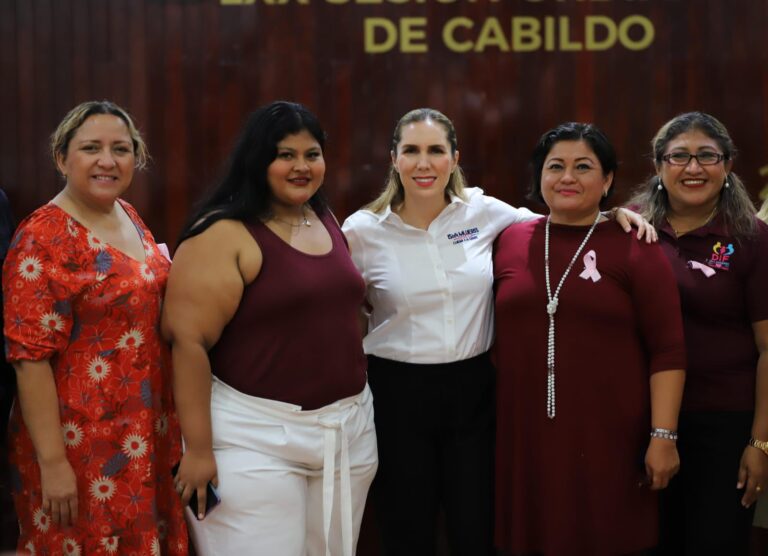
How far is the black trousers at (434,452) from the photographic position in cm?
254

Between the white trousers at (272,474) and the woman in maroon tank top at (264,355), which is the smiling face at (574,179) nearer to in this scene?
the woman in maroon tank top at (264,355)

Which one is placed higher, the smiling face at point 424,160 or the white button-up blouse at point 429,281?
the smiling face at point 424,160

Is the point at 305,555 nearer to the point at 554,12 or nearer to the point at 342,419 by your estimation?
the point at 342,419

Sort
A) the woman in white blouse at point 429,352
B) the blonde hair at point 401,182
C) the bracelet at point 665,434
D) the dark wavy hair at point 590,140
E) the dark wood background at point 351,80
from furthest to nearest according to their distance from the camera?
the dark wood background at point 351,80, the blonde hair at point 401,182, the woman in white blouse at point 429,352, the dark wavy hair at point 590,140, the bracelet at point 665,434

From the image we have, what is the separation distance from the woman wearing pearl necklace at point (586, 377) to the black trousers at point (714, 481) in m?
0.17

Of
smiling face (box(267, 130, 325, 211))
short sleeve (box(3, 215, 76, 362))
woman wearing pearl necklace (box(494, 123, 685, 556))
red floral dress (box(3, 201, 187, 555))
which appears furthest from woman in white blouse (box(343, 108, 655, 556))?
short sleeve (box(3, 215, 76, 362))

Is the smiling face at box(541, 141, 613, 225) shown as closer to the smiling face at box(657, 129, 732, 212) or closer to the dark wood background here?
the smiling face at box(657, 129, 732, 212)

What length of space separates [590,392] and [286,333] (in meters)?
0.87

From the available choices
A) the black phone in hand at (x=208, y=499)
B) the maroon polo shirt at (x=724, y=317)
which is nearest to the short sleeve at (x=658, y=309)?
the maroon polo shirt at (x=724, y=317)

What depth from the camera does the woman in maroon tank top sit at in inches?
83.2

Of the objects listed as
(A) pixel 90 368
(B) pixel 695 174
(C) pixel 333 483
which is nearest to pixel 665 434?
(B) pixel 695 174

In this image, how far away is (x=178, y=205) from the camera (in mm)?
3494

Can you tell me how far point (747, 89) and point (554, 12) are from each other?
0.85 m

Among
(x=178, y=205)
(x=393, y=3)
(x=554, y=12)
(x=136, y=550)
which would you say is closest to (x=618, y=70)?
(x=554, y=12)
